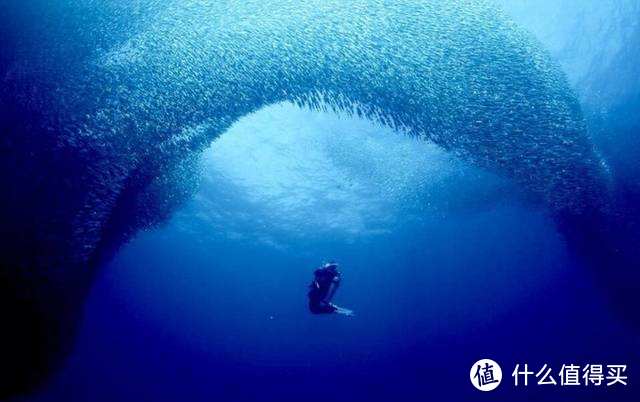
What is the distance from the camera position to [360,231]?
71.7 feet

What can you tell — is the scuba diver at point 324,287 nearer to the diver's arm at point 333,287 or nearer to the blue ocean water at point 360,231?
the diver's arm at point 333,287

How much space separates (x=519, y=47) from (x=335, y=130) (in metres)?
6.01

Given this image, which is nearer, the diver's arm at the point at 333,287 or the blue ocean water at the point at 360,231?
the blue ocean water at the point at 360,231

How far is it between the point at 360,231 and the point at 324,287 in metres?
14.7

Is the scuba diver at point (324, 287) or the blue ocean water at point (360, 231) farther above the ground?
the blue ocean water at point (360, 231)

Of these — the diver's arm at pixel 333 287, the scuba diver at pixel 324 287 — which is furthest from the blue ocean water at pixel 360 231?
the diver's arm at pixel 333 287

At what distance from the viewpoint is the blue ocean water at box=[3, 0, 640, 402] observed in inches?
251

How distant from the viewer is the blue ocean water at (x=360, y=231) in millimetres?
6383

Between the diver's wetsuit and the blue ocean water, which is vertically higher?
the blue ocean water

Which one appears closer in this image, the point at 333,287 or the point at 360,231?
the point at 333,287

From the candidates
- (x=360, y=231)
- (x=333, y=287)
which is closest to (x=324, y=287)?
(x=333, y=287)

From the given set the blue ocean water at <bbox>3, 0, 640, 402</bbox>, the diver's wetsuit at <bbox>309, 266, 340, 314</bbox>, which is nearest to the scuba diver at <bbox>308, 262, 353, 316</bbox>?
the diver's wetsuit at <bbox>309, 266, 340, 314</bbox>

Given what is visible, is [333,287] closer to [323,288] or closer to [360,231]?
[323,288]

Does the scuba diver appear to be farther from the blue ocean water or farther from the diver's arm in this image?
the blue ocean water
